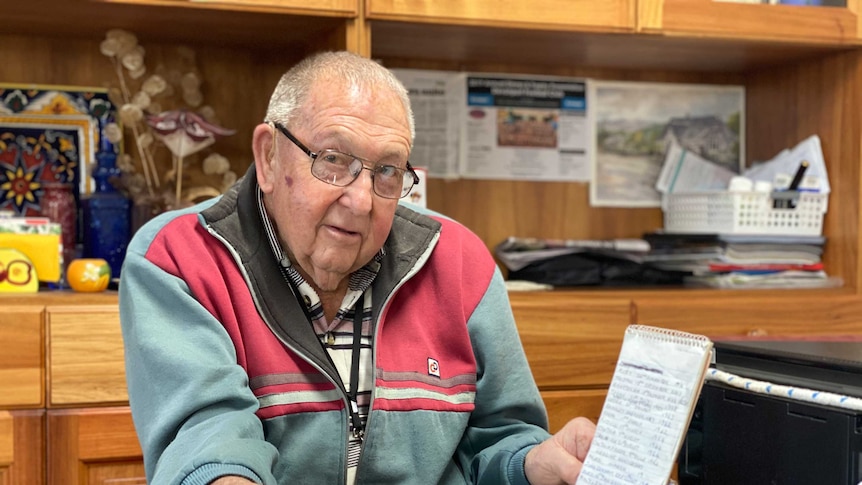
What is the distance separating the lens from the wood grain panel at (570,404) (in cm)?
174

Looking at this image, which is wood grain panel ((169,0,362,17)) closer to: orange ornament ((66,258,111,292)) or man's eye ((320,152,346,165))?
orange ornament ((66,258,111,292))

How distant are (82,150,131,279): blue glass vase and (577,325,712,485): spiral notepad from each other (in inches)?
45.5

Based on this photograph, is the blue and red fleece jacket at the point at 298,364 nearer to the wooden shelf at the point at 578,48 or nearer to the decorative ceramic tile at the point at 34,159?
the wooden shelf at the point at 578,48

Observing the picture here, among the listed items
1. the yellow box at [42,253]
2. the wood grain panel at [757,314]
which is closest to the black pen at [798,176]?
the wood grain panel at [757,314]

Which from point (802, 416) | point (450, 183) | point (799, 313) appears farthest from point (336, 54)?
point (799, 313)

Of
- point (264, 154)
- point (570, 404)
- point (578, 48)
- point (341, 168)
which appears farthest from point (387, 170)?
A: point (578, 48)

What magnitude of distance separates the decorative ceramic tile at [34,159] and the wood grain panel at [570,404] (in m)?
1.00

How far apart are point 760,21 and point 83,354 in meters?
1.39

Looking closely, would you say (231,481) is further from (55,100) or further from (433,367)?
(55,100)

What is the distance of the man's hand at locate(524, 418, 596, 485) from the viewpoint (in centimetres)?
103

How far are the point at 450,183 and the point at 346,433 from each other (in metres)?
1.05

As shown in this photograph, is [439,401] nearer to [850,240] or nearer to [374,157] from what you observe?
[374,157]

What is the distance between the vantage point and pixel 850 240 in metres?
1.97

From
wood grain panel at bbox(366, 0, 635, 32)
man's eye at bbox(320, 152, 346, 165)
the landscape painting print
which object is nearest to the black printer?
man's eye at bbox(320, 152, 346, 165)
